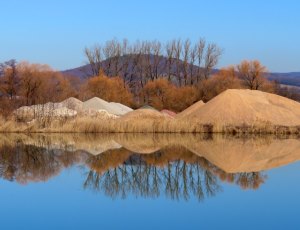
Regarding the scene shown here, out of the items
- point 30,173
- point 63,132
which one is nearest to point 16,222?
point 30,173

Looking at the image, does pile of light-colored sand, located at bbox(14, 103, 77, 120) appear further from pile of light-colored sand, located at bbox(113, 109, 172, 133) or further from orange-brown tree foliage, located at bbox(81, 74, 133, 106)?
orange-brown tree foliage, located at bbox(81, 74, 133, 106)

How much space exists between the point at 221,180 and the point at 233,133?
1229 centimetres

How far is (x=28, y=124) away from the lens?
2136cm

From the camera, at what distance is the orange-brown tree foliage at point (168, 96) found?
32656 millimetres

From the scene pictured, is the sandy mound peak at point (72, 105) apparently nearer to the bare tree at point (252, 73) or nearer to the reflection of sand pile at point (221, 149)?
the reflection of sand pile at point (221, 149)

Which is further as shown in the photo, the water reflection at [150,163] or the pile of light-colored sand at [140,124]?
the pile of light-colored sand at [140,124]

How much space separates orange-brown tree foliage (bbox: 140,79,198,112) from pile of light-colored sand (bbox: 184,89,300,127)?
8.05m

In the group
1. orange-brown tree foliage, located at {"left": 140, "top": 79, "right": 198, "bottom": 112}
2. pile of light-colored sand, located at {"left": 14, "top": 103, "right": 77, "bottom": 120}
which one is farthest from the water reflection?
orange-brown tree foliage, located at {"left": 140, "top": 79, "right": 198, "bottom": 112}

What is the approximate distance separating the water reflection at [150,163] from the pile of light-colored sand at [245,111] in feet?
19.6

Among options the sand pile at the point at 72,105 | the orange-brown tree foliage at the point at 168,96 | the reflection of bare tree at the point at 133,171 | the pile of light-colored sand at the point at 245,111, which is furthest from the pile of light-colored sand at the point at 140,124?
the orange-brown tree foliage at the point at 168,96

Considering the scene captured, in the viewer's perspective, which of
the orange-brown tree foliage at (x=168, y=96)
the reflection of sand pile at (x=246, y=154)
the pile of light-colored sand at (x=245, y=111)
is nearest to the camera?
the reflection of sand pile at (x=246, y=154)

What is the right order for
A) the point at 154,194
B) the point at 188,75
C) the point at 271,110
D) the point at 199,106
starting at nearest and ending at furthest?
the point at 154,194 → the point at 271,110 → the point at 199,106 → the point at 188,75

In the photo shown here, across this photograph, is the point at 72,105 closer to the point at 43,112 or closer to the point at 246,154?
the point at 43,112

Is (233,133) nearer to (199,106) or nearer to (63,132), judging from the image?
(199,106)
